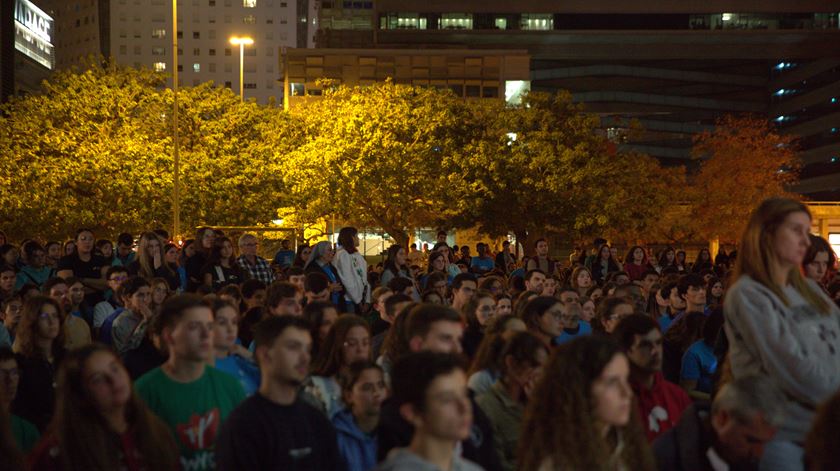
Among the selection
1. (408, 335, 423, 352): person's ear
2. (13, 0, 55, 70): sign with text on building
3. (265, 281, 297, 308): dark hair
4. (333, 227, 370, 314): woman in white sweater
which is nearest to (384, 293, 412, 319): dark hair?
(265, 281, 297, 308): dark hair

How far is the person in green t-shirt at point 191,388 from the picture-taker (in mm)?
5684

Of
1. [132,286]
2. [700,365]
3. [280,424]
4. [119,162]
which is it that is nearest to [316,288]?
[132,286]

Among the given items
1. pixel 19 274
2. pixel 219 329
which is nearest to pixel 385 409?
pixel 219 329

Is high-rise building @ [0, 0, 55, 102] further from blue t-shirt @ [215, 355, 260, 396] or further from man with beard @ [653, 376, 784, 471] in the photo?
man with beard @ [653, 376, 784, 471]

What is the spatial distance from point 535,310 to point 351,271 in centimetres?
603

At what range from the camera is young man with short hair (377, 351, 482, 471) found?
13.7 ft

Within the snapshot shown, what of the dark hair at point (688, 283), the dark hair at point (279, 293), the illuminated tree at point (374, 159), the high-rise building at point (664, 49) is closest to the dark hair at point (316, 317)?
the dark hair at point (279, 293)

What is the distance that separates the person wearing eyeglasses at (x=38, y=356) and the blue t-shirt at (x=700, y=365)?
4845 millimetres

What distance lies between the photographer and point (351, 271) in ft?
46.4

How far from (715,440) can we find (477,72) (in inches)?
2539

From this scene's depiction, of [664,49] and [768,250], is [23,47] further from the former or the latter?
[768,250]

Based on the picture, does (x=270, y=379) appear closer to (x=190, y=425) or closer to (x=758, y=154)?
(x=190, y=425)

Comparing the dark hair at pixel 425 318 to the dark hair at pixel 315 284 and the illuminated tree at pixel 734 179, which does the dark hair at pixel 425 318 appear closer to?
the dark hair at pixel 315 284

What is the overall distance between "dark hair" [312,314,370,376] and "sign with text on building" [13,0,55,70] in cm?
7060
